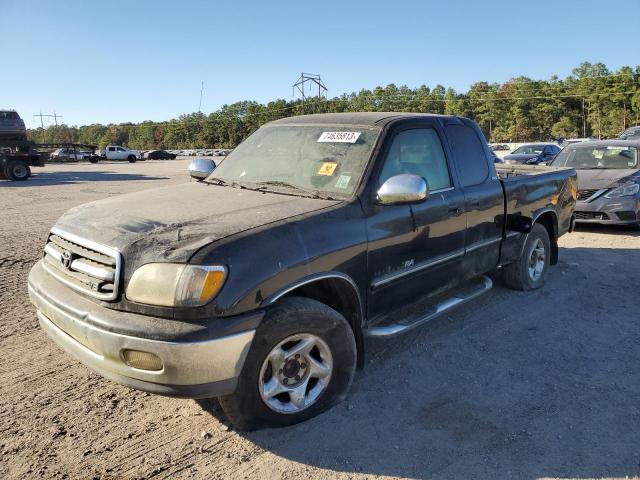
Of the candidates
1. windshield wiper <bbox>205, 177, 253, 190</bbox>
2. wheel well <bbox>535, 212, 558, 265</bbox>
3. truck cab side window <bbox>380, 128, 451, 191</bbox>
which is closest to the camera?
truck cab side window <bbox>380, 128, 451, 191</bbox>

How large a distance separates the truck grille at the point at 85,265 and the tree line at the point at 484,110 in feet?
289

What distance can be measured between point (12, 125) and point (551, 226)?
26060mm

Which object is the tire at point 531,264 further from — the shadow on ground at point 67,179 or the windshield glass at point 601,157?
the shadow on ground at point 67,179

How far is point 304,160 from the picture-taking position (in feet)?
12.6

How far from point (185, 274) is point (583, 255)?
6.57 m

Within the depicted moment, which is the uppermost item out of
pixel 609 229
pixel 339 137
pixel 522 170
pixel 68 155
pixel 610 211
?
pixel 68 155

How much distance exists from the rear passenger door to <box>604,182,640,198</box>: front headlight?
200 inches

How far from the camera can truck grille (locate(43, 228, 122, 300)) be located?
267 cm

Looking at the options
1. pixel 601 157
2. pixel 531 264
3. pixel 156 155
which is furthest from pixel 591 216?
pixel 156 155

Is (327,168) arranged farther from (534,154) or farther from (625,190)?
(534,154)

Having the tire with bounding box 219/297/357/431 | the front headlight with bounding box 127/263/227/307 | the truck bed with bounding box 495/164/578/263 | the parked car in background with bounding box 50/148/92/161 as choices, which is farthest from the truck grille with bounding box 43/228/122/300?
the parked car in background with bounding box 50/148/92/161

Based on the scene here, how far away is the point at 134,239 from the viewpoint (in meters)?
2.73

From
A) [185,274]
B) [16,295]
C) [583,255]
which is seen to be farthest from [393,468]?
[583,255]

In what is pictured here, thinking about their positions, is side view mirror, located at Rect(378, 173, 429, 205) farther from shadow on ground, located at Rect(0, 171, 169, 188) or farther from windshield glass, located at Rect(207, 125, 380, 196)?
shadow on ground, located at Rect(0, 171, 169, 188)
